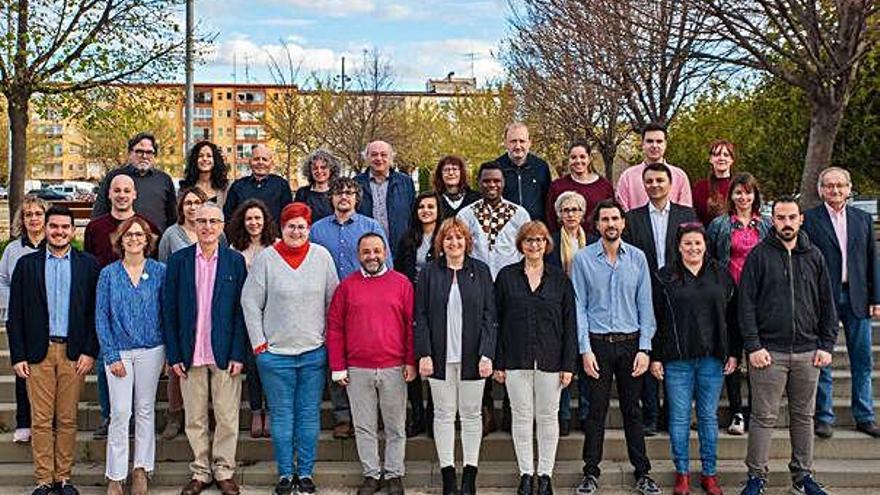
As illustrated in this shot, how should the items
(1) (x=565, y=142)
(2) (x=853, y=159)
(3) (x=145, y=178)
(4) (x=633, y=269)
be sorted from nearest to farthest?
(4) (x=633, y=269), (3) (x=145, y=178), (2) (x=853, y=159), (1) (x=565, y=142)

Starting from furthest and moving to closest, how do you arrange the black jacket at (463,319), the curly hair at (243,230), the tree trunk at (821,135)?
the tree trunk at (821,135), the curly hair at (243,230), the black jacket at (463,319)

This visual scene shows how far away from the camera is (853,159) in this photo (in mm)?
21828

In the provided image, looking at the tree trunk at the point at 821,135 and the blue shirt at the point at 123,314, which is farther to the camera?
the tree trunk at the point at 821,135

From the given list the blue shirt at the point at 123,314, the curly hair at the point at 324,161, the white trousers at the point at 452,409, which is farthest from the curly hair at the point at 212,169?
the white trousers at the point at 452,409

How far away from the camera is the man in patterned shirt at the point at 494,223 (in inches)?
262

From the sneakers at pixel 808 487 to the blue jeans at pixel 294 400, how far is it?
140 inches

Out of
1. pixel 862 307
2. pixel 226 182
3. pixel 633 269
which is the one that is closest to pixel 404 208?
pixel 226 182

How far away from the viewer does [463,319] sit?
6137mm

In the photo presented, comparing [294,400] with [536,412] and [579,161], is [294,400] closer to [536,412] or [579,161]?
[536,412]

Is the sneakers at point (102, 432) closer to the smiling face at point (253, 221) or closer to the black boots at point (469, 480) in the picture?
→ the smiling face at point (253, 221)

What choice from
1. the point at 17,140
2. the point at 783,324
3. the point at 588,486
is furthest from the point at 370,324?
the point at 17,140

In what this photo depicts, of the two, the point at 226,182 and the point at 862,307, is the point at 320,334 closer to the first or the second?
the point at 226,182

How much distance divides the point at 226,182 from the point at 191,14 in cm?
684

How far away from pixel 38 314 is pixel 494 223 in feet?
11.3
